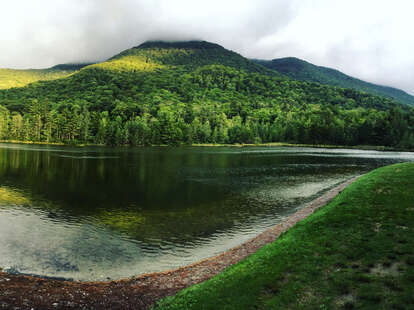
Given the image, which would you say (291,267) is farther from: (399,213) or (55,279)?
(55,279)

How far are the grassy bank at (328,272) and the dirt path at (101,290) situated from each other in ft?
5.32

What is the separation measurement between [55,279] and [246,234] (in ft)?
45.9

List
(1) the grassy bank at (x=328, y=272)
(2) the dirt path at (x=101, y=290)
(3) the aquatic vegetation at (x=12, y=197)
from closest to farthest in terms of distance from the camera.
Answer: (1) the grassy bank at (x=328, y=272)
(2) the dirt path at (x=101, y=290)
(3) the aquatic vegetation at (x=12, y=197)

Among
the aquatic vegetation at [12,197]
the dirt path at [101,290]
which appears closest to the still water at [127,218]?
the aquatic vegetation at [12,197]

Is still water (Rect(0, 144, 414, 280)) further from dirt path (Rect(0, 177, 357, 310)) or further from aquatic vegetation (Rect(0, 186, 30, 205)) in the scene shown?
dirt path (Rect(0, 177, 357, 310))

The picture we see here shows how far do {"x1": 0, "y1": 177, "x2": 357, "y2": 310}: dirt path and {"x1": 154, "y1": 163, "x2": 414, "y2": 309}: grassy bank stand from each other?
1.62 m

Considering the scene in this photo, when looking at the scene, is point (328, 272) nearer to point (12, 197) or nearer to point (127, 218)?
point (127, 218)

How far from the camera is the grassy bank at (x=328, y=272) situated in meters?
9.90

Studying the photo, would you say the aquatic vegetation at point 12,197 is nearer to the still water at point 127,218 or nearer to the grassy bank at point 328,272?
the still water at point 127,218

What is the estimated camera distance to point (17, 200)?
3259cm

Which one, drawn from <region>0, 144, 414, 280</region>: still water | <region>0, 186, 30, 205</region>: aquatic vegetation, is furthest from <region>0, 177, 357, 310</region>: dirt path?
<region>0, 186, 30, 205</region>: aquatic vegetation

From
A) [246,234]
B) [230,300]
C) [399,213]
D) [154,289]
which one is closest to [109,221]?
[246,234]

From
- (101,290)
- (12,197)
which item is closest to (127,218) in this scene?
(101,290)

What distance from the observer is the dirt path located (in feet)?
39.0
